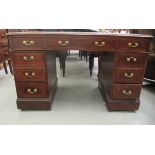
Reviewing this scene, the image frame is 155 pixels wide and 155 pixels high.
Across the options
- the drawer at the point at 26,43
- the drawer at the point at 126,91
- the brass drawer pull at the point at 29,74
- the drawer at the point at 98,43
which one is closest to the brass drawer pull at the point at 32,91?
the brass drawer pull at the point at 29,74

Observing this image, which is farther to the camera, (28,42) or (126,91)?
(126,91)

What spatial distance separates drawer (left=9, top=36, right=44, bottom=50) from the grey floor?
64 cm

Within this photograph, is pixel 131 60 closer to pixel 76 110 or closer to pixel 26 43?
pixel 76 110

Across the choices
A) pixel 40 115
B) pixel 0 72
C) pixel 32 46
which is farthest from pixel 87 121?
pixel 0 72

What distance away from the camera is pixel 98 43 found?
1.40 meters

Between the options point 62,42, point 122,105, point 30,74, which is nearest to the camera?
point 62,42

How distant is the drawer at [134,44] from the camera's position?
139cm

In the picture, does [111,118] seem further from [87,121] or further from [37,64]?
[37,64]

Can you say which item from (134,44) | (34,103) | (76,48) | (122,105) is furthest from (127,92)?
(34,103)

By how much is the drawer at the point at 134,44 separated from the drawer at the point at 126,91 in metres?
0.35

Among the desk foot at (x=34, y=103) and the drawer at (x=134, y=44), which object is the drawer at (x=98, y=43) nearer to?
the drawer at (x=134, y=44)

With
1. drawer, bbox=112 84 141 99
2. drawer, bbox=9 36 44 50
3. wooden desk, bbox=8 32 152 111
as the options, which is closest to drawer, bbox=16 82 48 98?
wooden desk, bbox=8 32 152 111

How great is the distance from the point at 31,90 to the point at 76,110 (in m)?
0.49

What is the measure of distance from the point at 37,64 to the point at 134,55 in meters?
0.88
